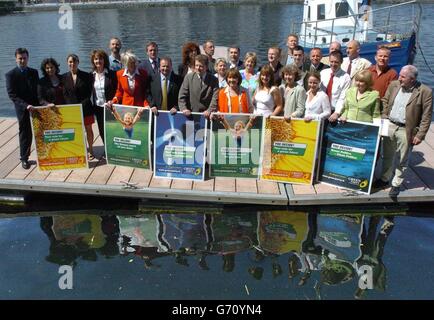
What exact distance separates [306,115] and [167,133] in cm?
202

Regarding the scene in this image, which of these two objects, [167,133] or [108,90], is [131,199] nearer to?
[167,133]

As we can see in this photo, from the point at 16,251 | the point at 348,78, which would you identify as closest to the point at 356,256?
the point at 348,78

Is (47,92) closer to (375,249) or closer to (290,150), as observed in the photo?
(290,150)

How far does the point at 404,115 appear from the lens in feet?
18.0

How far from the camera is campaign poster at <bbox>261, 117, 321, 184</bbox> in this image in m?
5.95

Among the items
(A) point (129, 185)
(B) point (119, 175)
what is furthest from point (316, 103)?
(B) point (119, 175)

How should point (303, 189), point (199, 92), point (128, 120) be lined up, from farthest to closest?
1. point (128, 120)
2. point (303, 189)
3. point (199, 92)

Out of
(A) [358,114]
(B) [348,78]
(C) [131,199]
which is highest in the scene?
(B) [348,78]

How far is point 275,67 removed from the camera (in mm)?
6465

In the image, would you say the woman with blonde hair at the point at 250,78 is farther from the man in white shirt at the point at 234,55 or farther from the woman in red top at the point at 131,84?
the woman in red top at the point at 131,84

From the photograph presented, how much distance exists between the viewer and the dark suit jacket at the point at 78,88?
6273 mm

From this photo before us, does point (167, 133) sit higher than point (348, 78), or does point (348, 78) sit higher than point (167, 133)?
point (348, 78)

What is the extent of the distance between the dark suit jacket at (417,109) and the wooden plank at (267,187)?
74.4 inches

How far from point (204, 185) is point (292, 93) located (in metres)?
1.82
